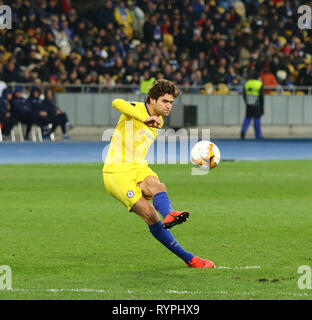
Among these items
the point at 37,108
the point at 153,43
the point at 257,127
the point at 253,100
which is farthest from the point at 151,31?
the point at 37,108

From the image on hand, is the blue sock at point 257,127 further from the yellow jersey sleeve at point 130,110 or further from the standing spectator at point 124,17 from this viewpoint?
the yellow jersey sleeve at point 130,110

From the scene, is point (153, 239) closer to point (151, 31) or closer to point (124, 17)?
point (151, 31)

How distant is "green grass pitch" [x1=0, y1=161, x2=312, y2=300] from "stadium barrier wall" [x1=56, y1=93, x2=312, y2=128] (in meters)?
11.4

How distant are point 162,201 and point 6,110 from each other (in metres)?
19.8

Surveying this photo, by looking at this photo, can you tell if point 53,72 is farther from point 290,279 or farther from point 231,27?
point 290,279

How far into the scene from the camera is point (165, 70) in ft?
105

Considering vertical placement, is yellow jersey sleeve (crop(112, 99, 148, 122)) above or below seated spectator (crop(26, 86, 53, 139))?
above

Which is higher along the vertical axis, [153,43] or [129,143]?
[153,43]

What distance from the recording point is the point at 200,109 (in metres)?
33.5

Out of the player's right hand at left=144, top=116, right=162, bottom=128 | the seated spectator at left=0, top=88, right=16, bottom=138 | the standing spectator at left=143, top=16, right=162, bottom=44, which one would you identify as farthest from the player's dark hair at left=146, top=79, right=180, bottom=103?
the standing spectator at left=143, top=16, right=162, bottom=44

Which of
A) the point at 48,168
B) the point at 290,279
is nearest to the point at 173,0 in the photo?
the point at 48,168

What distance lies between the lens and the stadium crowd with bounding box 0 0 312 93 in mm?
30281

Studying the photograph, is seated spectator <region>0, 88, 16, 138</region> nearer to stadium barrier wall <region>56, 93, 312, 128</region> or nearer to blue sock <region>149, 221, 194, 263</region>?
stadium barrier wall <region>56, 93, 312, 128</region>

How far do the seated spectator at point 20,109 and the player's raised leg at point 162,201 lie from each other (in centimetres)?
1933
